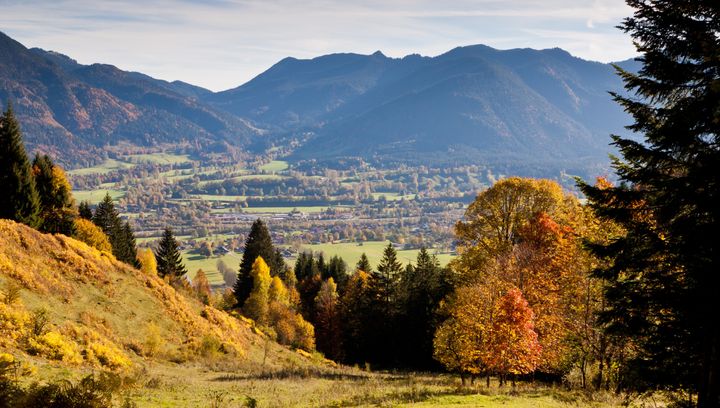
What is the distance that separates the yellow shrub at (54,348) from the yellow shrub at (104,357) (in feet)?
3.23

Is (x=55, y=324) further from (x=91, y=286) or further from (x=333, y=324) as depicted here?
(x=333, y=324)

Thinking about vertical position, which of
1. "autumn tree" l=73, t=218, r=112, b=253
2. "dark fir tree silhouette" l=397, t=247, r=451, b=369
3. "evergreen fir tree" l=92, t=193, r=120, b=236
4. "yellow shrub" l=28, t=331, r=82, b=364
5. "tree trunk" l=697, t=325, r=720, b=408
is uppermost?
"evergreen fir tree" l=92, t=193, r=120, b=236

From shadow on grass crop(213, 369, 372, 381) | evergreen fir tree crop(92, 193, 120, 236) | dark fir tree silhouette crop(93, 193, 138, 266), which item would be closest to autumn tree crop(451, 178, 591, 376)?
shadow on grass crop(213, 369, 372, 381)

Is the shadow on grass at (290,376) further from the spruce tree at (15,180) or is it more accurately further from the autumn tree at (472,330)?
the spruce tree at (15,180)

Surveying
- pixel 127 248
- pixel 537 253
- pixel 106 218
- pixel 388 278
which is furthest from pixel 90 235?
pixel 537 253

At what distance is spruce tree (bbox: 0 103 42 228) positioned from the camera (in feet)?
145

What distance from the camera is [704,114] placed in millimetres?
13336

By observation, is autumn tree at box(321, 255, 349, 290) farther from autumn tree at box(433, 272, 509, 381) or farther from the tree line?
autumn tree at box(433, 272, 509, 381)

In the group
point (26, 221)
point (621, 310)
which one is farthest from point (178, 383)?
point (26, 221)

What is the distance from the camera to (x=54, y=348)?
81.4ft

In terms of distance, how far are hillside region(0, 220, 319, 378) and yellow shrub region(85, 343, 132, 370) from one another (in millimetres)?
51

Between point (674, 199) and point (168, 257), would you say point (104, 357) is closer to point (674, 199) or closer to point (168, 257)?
point (674, 199)

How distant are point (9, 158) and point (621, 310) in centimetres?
5004

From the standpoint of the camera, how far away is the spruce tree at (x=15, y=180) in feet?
145
